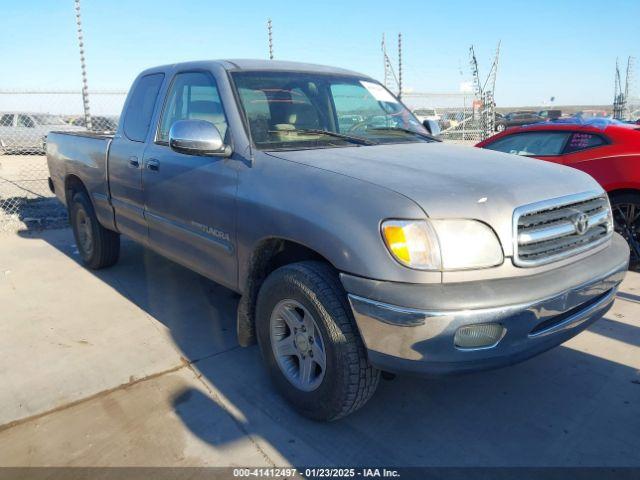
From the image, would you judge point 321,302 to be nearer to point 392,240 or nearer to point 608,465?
point 392,240

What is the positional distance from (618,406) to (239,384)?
7.12 feet

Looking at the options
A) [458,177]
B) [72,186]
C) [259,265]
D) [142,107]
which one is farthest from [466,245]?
[72,186]

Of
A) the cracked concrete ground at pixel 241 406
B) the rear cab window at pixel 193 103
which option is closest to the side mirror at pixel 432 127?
the rear cab window at pixel 193 103

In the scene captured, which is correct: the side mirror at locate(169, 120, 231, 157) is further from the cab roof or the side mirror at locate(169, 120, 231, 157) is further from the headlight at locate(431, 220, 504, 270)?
the headlight at locate(431, 220, 504, 270)

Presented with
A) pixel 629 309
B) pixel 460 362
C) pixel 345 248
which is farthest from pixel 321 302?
pixel 629 309

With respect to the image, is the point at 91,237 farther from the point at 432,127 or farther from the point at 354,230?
the point at 354,230

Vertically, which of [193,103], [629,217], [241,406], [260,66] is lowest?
[241,406]

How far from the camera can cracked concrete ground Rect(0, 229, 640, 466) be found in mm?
2543

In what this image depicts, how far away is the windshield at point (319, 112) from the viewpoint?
10.5 ft

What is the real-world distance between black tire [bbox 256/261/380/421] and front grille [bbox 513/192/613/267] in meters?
0.82

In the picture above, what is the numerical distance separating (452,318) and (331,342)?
595 mm

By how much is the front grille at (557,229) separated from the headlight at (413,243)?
0.40 m

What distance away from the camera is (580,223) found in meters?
2.66

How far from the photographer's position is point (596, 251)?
2.78 metres
